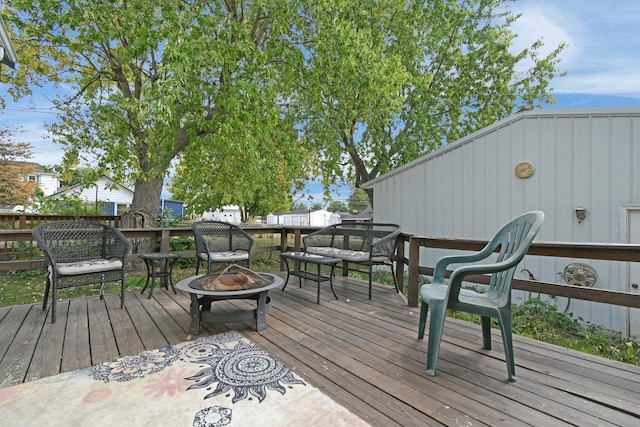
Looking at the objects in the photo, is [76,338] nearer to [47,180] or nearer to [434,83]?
[434,83]

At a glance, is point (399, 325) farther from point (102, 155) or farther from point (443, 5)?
point (443, 5)

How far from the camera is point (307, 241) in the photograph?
15.6 feet

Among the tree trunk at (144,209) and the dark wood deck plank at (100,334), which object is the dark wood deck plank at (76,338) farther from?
the tree trunk at (144,209)

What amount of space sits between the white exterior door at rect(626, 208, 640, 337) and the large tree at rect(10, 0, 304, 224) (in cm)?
533

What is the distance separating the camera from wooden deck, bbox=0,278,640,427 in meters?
1.60

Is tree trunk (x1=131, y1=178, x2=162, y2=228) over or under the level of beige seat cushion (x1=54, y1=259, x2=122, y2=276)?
over

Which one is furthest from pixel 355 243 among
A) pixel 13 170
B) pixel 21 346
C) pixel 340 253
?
pixel 13 170

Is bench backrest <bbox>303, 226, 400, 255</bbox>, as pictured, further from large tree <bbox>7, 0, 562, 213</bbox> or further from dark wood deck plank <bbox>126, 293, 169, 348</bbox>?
dark wood deck plank <bbox>126, 293, 169, 348</bbox>

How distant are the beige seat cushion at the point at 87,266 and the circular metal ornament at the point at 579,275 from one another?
228 inches

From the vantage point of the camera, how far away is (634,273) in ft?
13.5

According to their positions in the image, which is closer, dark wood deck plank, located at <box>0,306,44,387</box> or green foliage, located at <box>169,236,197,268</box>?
dark wood deck plank, located at <box>0,306,44,387</box>

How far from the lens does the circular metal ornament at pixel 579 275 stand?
433 centimetres

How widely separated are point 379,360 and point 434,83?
8.63 meters

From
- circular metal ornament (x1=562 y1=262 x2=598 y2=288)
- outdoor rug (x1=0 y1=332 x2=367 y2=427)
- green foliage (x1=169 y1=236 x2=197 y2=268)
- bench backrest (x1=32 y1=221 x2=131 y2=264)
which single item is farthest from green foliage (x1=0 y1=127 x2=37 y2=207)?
circular metal ornament (x1=562 y1=262 x2=598 y2=288)
